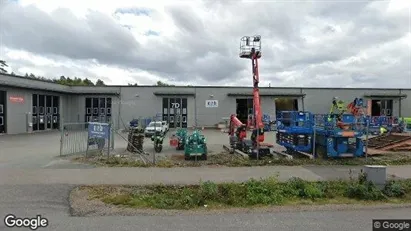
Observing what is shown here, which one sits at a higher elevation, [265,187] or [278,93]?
[278,93]

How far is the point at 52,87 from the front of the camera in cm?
3384

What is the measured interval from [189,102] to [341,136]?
84.0ft

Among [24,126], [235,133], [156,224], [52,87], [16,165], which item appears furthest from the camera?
[52,87]

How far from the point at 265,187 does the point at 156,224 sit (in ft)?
10.3

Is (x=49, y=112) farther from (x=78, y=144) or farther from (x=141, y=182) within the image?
(x=141, y=182)

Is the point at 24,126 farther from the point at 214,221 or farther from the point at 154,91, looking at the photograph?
the point at 214,221

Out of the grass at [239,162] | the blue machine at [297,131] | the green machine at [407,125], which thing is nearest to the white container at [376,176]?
the grass at [239,162]

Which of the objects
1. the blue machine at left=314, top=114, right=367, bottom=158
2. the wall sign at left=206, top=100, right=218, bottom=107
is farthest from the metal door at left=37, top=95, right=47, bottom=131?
the blue machine at left=314, top=114, right=367, bottom=158

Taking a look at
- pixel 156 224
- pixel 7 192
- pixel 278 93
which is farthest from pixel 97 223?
pixel 278 93

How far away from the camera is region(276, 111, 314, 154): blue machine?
47.1 ft

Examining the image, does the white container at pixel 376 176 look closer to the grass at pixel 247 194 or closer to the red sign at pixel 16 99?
the grass at pixel 247 194

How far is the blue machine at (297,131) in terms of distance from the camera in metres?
14.4

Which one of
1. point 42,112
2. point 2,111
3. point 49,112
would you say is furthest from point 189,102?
point 2,111

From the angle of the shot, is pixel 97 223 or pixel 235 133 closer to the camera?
pixel 97 223
